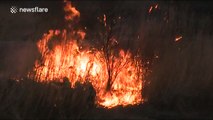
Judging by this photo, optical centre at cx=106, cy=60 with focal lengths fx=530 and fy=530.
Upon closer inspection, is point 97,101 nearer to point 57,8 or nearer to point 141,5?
point 57,8

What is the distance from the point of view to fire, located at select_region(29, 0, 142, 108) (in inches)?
334

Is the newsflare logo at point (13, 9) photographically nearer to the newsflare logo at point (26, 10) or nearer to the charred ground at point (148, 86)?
the newsflare logo at point (26, 10)

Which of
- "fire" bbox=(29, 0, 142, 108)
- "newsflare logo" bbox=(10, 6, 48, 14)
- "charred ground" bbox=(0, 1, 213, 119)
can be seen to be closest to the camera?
"charred ground" bbox=(0, 1, 213, 119)

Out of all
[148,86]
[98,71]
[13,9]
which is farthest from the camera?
[13,9]

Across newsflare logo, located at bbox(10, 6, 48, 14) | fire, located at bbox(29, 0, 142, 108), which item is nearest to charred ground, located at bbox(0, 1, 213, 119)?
fire, located at bbox(29, 0, 142, 108)

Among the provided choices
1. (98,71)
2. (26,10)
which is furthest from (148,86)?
(26,10)

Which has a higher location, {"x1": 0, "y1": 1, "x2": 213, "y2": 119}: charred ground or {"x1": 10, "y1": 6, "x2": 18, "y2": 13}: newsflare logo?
{"x1": 10, "y1": 6, "x2": 18, "y2": 13}: newsflare logo

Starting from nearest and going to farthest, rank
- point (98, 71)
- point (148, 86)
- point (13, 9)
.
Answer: point (148, 86)
point (98, 71)
point (13, 9)

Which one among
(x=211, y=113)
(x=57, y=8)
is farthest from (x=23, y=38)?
(x=211, y=113)

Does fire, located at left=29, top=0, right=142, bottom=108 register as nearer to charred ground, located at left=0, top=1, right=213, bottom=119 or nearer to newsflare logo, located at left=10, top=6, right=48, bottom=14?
charred ground, located at left=0, top=1, right=213, bottom=119

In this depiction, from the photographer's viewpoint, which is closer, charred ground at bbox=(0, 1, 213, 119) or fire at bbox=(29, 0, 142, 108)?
charred ground at bbox=(0, 1, 213, 119)

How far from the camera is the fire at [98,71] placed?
8.49m

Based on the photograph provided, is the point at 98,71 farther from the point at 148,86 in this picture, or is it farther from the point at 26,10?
the point at 26,10

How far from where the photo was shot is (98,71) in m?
9.35
